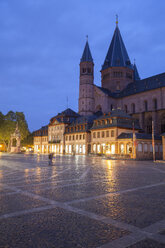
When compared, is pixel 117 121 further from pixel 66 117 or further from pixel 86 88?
pixel 86 88

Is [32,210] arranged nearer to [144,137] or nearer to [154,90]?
[144,137]

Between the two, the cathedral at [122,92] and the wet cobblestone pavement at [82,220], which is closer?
the wet cobblestone pavement at [82,220]

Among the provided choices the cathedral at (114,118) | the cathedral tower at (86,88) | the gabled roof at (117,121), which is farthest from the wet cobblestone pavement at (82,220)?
the cathedral tower at (86,88)

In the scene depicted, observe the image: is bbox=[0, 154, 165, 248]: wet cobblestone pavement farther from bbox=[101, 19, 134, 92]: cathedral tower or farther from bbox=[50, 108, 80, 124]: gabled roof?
bbox=[101, 19, 134, 92]: cathedral tower

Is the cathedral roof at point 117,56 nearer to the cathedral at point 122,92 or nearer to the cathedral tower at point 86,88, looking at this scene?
the cathedral at point 122,92

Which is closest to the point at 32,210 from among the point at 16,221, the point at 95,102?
the point at 16,221

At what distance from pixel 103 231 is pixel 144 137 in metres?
42.6

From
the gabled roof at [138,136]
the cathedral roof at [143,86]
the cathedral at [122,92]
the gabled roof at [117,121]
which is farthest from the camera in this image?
the cathedral roof at [143,86]

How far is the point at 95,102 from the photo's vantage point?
7825 cm

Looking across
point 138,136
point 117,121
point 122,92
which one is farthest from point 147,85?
point 138,136

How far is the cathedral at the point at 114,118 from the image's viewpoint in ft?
160

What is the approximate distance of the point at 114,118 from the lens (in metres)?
52.5

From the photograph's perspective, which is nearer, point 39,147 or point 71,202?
point 71,202

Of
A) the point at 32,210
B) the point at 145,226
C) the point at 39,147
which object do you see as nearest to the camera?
the point at 145,226
